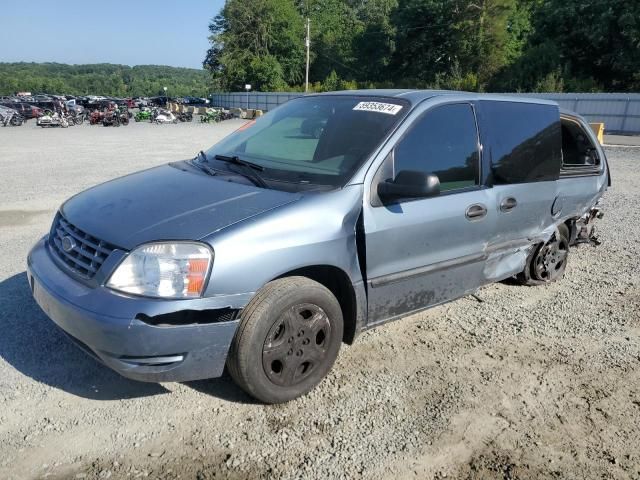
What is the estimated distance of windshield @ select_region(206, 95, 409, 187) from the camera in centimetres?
325

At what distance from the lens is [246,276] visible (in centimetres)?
261

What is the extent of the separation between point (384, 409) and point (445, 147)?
1.78 metres

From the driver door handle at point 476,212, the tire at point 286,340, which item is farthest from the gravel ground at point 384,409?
the driver door handle at point 476,212

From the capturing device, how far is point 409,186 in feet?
9.92

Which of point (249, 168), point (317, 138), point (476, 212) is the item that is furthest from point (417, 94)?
point (249, 168)

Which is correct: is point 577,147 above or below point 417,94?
below

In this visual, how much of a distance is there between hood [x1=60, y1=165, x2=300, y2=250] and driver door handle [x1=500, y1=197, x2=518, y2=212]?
1741 mm

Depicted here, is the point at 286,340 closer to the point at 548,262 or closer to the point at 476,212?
the point at 476,212

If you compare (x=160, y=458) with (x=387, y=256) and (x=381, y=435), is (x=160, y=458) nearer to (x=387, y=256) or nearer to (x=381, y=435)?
(x=381, y=435)

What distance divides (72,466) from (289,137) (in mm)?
2484

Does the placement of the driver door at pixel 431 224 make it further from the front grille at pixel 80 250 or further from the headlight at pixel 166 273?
the front grille at pixel 80 250

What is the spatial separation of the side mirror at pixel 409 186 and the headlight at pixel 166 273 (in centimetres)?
115

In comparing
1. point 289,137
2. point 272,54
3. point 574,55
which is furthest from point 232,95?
point 289,137

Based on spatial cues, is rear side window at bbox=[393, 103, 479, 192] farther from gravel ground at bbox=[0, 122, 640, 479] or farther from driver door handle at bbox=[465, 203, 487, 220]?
gravel ground at bbox=[0, 122, 640, 479]
